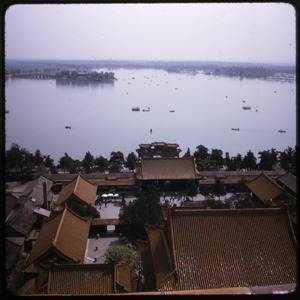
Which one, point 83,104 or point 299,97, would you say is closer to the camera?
point 299,97

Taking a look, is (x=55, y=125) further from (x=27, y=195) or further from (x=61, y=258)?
(x=61, y=258)

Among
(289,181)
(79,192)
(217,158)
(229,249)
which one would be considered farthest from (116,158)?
(229,249)

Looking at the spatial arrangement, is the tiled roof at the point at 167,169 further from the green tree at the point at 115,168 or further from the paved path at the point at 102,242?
the paved path at the point at 102,242

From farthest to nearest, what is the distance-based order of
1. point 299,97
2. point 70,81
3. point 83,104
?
point 70,81 < point 83,104 < point 299,97

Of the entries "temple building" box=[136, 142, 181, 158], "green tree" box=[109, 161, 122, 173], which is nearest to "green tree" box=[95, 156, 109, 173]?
"green tree" box=[109, 161, 122, 173]

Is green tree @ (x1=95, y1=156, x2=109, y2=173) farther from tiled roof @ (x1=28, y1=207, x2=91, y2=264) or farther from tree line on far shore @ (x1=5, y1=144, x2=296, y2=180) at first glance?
tiled roof @ (x1=28, y1=207, x2=91, y2=264)

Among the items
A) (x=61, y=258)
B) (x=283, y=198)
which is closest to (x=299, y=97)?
(x=61, y=258)
